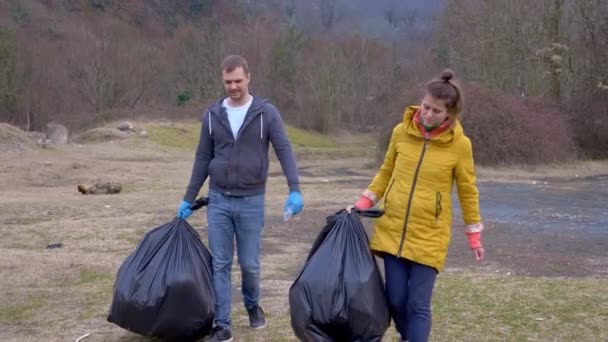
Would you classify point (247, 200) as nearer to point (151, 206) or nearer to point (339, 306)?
point (339, 306)

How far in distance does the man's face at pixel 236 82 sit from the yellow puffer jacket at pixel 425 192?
1.11 metres

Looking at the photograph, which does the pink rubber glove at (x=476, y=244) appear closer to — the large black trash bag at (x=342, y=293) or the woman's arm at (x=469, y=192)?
the woman's arm at (x=469, y=192)

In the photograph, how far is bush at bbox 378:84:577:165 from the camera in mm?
24438

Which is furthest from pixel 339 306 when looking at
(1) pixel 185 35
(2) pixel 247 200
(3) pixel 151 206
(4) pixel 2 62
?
(1) pixel 185 35

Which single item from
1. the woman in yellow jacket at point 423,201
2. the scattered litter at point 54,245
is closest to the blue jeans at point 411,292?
the woman in yellow jacket at point 423,201

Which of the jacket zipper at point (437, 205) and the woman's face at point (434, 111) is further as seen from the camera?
the jacket zipper at point (437, 205)

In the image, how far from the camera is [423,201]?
4.47 meters

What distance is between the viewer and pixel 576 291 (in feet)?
22.2

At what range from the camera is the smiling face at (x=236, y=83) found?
202 inches

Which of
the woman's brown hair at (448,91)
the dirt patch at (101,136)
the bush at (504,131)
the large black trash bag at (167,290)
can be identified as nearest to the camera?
the woman's brown hair at (448,91)

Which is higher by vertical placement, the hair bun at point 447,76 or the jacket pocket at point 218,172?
the hair bun at point 447,76

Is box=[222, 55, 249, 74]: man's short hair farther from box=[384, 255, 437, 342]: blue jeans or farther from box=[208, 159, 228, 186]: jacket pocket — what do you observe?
box=[384, 255, 437, 342]: blue jeans

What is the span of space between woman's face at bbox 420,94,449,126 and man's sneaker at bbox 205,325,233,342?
6.08ft

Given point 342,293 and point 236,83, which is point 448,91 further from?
point 236,83
